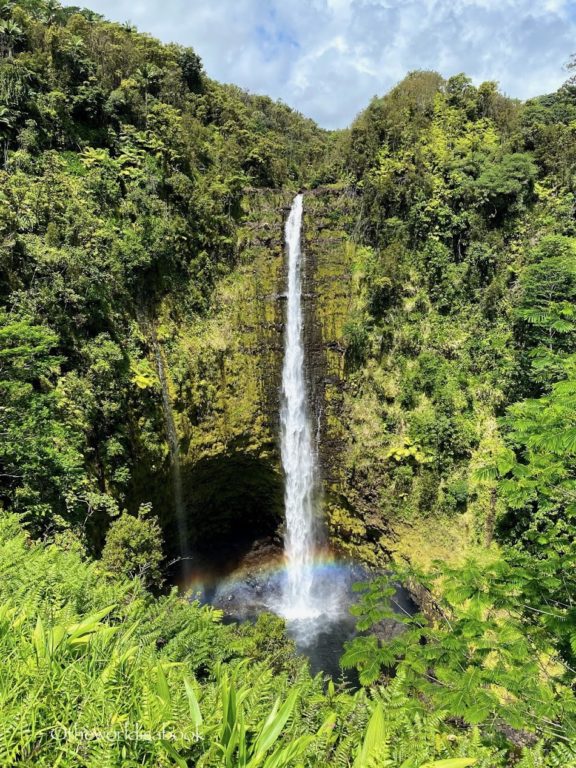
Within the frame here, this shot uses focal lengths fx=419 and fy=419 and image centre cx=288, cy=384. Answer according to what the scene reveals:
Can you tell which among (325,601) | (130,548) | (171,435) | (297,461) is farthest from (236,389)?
(325,601)

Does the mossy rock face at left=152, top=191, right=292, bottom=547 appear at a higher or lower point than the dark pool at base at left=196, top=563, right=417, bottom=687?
higher

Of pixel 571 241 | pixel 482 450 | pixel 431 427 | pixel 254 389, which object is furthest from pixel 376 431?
pixel 571 241

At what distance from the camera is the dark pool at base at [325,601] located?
1484 cm

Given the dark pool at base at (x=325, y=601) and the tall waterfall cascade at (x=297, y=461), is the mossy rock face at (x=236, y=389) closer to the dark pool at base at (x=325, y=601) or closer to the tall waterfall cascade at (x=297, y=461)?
the tall waterfall cascade at (x=297, y=461)

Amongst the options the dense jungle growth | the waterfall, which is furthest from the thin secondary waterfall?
the waterfall

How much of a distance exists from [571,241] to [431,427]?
8683 mm

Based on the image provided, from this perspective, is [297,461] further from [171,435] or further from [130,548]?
[130,548]

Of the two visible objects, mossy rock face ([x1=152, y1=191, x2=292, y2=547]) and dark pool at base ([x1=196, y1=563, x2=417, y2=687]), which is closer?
dark pool at base ([x1=196, y1=563, x2=417, y2=687])

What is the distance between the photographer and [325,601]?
17.8 metres

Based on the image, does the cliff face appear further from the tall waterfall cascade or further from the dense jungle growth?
the tall waterfall cascade

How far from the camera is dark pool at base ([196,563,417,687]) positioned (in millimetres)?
14844

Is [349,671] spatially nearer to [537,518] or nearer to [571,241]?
[537,518]

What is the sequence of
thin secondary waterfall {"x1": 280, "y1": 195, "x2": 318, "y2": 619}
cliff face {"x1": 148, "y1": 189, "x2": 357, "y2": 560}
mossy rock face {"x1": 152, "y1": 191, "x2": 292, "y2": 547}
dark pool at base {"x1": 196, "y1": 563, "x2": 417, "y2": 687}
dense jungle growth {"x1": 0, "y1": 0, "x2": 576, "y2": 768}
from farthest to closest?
thin secondary waterfall {"x1": 280, "y1": 195, "x2": 318, "y2": 619} → cliff face {"x1": 148, "y1": 189, "x2": 357, "y2": 560} → mossy rock face {"x1": 152, "y1": 191, "x2": 292, "y2": 547} → dark pool at base {"x1": 196, "y1": 563, "x2": 417, "y2": 687} → dense jungle growth {"x1": 0, "y1": 0, "x2": 576, "y2": 768}

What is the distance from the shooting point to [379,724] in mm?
1916
